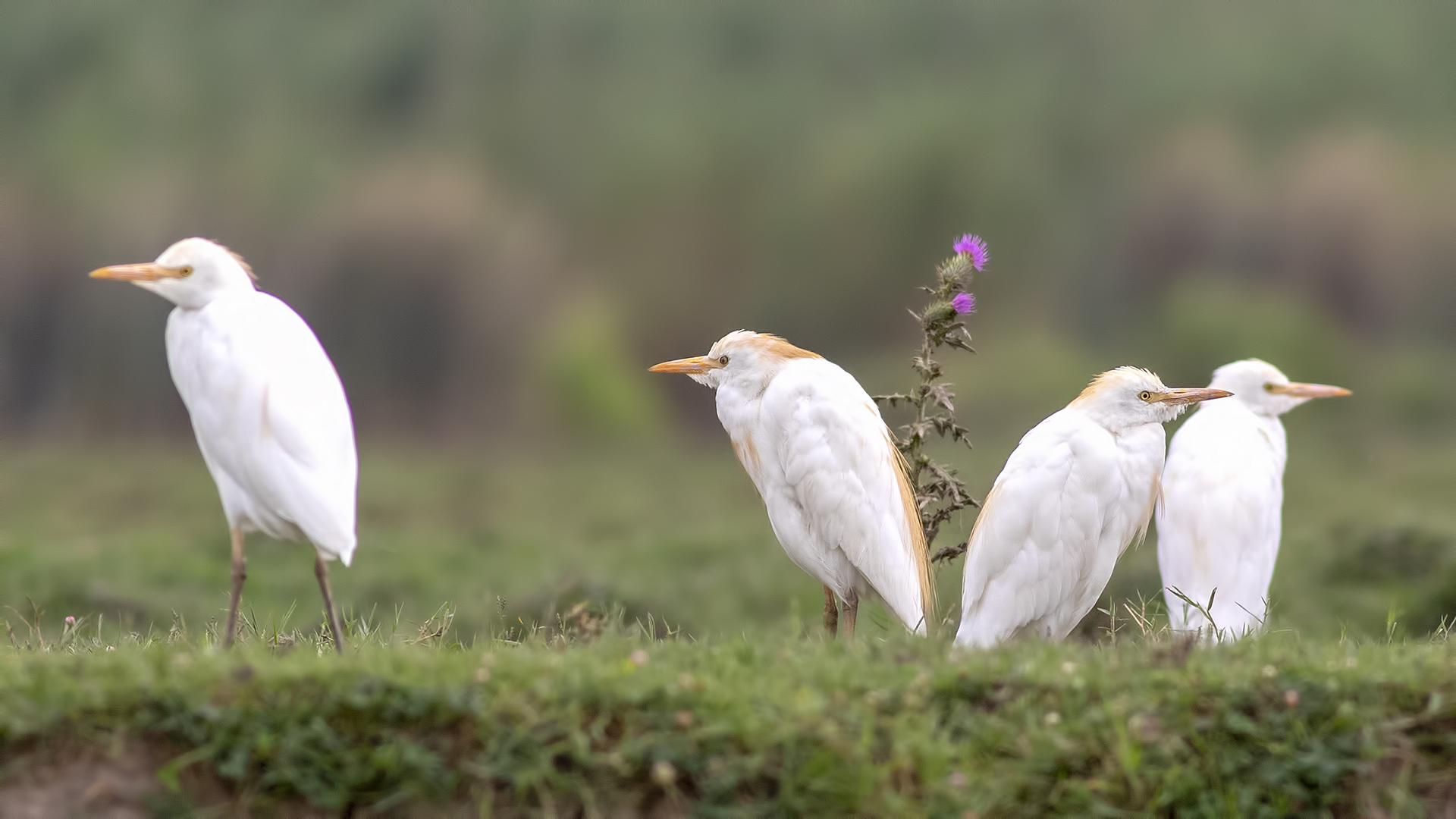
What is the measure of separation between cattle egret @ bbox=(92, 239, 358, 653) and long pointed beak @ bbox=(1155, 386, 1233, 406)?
343 cm

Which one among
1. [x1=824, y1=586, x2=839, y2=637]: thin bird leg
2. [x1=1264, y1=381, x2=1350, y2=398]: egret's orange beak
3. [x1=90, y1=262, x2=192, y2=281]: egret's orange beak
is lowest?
[x1=824, y1=586, x2=839, y2=637]: thin bird leg

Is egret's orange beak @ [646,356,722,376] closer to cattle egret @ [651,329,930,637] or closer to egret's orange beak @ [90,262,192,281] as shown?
cattle egret @ [651,329,930,637]

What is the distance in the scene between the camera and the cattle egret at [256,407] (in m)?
4.76

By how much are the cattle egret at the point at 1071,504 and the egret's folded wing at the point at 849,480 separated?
0.31 metres

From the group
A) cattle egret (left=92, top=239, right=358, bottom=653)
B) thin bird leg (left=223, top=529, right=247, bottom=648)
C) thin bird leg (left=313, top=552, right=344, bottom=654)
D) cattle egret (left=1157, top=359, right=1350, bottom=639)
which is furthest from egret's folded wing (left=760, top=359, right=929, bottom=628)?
thin bird leg (left=223, top=529, right=247, bottom=648)

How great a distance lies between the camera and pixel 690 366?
6137 mm

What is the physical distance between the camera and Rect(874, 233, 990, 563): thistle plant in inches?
235

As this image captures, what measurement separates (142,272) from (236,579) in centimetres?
124

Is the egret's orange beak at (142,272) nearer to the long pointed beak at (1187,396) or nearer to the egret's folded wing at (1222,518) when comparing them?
the long pointed beak at (1187,396)

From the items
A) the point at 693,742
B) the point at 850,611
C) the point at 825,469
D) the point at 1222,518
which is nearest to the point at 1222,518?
the point at 1222,518

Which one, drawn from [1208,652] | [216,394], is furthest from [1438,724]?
[216,394]

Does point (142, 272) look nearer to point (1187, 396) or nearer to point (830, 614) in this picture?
point (830, 614)

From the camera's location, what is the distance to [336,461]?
4918mm

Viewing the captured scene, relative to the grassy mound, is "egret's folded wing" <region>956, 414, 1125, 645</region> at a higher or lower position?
higher
